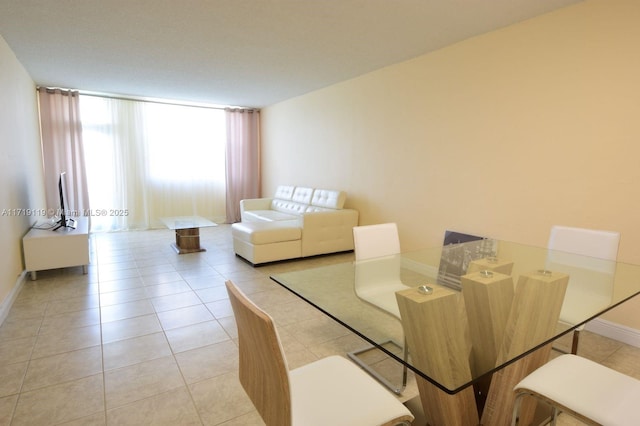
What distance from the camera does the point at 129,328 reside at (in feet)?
8.34

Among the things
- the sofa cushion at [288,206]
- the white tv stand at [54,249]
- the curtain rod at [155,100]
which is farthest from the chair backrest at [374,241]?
the curtain rod at [155,100]

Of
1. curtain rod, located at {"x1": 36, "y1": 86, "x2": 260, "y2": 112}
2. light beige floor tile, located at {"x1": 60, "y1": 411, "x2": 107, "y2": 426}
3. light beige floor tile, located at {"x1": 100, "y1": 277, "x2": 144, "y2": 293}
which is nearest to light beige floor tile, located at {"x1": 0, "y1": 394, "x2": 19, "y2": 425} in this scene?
light beige floor tile, located at {"x1": 60, "y1": 411, "x2": 107, "y2": 426}

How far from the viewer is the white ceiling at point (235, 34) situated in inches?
102

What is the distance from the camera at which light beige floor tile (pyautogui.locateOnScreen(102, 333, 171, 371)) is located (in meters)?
2.11

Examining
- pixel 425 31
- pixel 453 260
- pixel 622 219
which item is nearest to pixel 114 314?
pixel 453 260

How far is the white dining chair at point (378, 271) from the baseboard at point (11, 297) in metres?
2.71

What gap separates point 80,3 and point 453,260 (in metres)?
3.36

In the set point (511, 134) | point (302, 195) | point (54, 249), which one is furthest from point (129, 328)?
point (511, 134)

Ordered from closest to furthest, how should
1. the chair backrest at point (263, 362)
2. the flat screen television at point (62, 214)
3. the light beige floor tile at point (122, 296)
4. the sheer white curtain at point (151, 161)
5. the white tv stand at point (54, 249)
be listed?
the chair backrest at point (263, 362) < the light beige floor tile at point (122, 296) < the white tv stand at point (54, 249) < the flat screen television at point (62, 214) < the sheer white curtain at point (151, 161)

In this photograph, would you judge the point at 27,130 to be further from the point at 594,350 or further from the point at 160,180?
the point at 594,350

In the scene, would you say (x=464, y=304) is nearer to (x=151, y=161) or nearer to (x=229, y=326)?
(x=229, y=326)

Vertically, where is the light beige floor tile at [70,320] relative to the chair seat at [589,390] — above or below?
below

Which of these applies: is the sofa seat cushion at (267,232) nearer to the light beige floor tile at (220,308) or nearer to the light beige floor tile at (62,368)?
the light beige floor tile at (220,308)

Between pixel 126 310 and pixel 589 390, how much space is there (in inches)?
122
